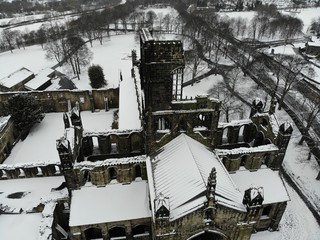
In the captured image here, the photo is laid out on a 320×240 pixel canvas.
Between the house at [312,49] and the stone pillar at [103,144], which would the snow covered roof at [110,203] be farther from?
the house at [312,49]

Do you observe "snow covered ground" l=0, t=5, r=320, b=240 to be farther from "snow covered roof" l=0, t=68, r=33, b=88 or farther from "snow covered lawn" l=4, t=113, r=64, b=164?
"snow covered roof" l=0, t=68, r=33, b=88

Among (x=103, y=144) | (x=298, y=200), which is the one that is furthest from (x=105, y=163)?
(x=298, y=200)

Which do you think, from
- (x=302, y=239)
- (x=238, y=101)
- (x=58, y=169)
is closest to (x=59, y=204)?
(x=58, y=169)

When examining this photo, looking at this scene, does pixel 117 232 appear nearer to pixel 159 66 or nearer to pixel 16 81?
pixel 159 66

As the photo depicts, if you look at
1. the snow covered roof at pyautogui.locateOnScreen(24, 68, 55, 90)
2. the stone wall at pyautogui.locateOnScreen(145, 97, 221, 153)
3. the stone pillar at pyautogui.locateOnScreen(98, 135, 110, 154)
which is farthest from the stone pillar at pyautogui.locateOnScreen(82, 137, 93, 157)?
the snow covered roof at pyautogui.locateOnScreen(24, 68, 55, 90)

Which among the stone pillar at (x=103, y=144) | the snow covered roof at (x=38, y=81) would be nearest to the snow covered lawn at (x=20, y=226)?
the stone pillar at (x=103, y=144)
